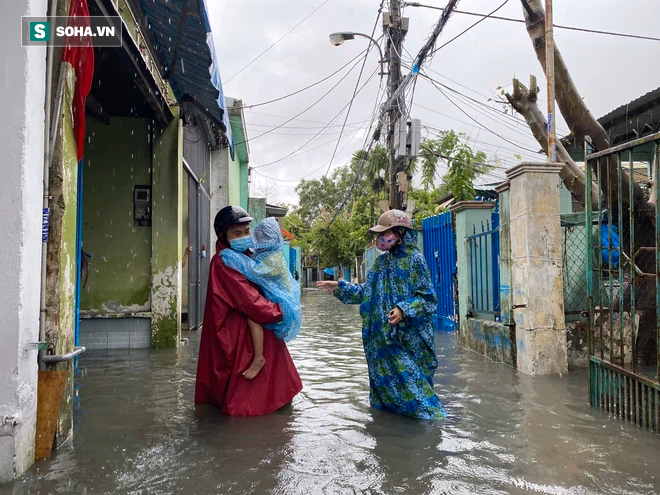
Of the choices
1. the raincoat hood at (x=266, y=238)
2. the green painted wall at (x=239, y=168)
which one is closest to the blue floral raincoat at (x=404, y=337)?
the raincoat hood at (x=266, y=238)

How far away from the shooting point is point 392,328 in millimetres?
4109

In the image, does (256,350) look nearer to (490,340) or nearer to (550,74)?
(490,340)

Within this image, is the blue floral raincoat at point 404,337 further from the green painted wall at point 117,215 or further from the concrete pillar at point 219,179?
the concrete pillar at point 219,179

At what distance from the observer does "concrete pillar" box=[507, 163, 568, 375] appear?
19.4 feet

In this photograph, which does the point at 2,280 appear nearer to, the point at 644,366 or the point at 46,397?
the point at 46,397

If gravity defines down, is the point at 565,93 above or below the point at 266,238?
above

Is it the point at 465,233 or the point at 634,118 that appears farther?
the point at 634,118

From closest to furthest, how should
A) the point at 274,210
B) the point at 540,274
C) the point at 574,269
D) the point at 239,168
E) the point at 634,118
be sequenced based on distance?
the point at 540,274
the point at 574,269
the point at 634,118
the point at 239,168
the point at 274,210

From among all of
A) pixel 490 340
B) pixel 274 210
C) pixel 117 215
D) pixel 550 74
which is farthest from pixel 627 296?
pixel 274 210

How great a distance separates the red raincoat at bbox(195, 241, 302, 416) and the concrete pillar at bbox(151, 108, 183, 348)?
369cm

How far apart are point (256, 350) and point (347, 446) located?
3.29 ft

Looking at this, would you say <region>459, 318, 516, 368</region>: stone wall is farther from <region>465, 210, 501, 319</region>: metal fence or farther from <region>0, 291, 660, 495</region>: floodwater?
<region>0, 291, 660, 495</region>: floodwater

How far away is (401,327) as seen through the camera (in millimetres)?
4145

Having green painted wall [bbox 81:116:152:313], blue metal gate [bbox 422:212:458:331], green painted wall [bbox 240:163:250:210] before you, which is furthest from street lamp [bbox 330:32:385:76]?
green painted wall [bbox 81:116:152:313]
